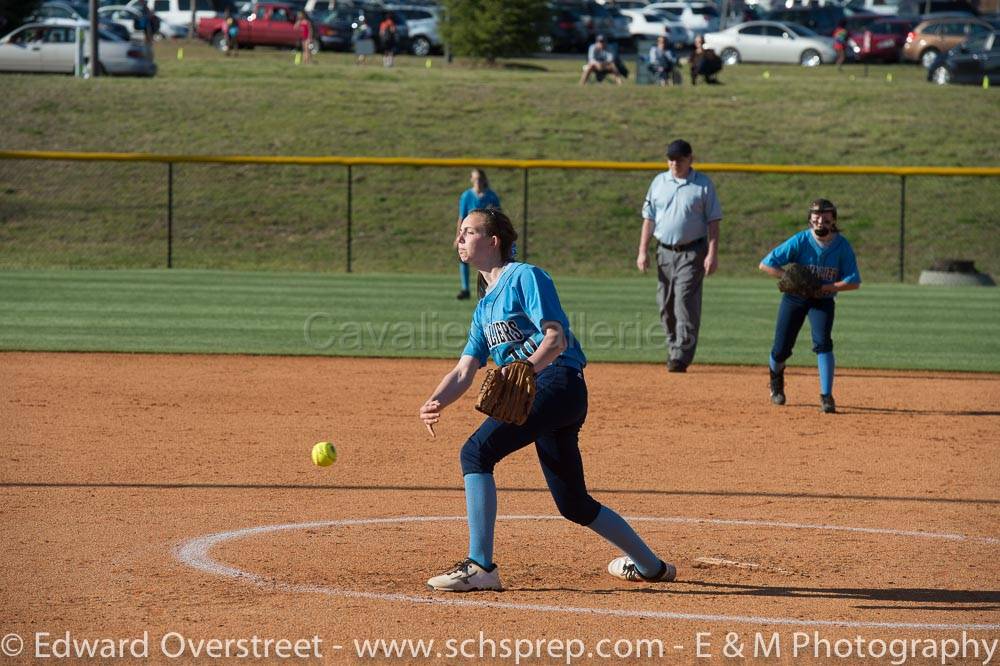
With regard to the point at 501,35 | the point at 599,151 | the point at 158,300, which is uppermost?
the point at 501,35

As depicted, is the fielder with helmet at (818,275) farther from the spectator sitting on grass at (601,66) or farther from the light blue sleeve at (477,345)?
the spectator sitting on grass at (601,66)

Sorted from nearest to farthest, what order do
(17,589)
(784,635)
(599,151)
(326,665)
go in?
1. (326,665)
2. (784,635)
3. (17,589)
4. (599,151)

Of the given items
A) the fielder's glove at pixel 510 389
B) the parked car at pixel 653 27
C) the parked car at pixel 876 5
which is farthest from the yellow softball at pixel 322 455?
the parked car at pixel 876 5

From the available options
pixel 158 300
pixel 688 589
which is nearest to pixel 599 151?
pixel 158 300

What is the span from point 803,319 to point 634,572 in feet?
17.5

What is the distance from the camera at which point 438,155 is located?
32.2 m

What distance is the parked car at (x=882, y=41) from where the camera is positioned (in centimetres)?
4644

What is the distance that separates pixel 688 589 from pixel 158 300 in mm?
13852

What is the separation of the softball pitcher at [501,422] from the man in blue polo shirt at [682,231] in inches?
266

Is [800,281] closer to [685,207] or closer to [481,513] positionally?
[685,207]

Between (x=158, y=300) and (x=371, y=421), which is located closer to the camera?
(x=371, y=421)

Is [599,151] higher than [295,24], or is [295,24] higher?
[295,24]

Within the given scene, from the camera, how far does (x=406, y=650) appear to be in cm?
530

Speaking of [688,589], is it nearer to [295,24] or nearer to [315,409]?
[315,409]
